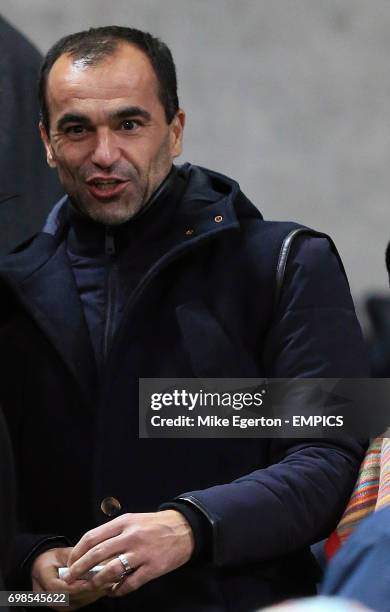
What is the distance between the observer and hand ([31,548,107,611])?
1749mm

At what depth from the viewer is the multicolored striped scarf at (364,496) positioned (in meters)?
1.80

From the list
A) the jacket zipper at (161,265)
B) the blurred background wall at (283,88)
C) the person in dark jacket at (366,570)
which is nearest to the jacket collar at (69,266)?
the jacket zipper at (161,265)

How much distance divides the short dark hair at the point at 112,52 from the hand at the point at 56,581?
1.89 ft

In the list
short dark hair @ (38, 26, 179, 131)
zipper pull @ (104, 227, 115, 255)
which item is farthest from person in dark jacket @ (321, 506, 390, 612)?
short dark hair @ (38, 26, 179, 131)

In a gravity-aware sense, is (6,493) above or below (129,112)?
below

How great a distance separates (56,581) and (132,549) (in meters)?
0.14

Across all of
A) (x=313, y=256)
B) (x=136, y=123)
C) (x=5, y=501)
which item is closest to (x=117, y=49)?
(x=136, y=123)

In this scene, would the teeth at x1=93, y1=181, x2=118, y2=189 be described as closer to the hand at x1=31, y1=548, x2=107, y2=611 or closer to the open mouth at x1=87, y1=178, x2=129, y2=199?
the open mouth at x1=87, y1=178, x2=129, y2=199

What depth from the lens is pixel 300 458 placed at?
1825mm

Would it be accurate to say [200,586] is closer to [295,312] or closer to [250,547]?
[250,547]

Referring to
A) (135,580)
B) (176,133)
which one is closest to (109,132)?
(176,133)

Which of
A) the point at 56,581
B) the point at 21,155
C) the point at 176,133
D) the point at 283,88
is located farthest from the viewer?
the point at 283,88

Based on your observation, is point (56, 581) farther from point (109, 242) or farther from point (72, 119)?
point (72, 119)

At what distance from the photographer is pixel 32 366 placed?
6.34 ft
